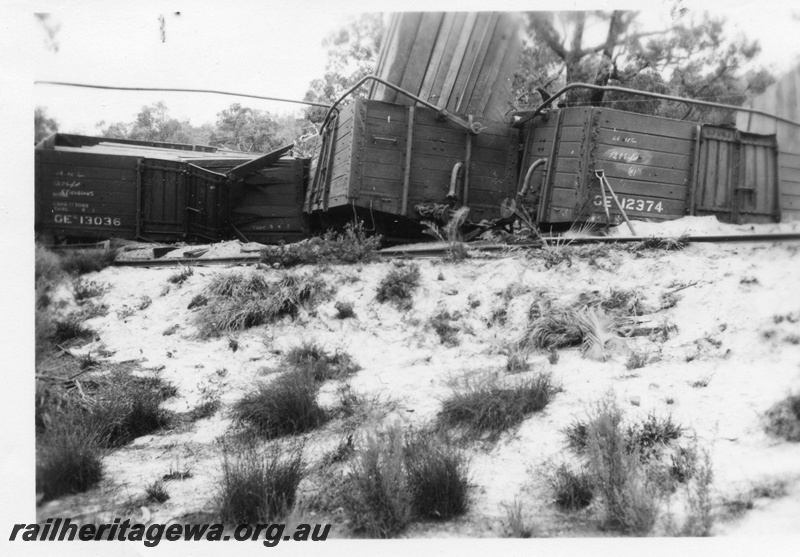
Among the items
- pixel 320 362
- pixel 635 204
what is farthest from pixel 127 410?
pixel 635 204

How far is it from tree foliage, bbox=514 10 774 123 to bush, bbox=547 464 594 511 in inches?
133

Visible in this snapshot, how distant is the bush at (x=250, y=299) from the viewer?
5.57 meters

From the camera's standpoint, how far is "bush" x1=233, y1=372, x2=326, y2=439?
13.9 feet

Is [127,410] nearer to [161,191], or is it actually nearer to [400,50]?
[161,191]

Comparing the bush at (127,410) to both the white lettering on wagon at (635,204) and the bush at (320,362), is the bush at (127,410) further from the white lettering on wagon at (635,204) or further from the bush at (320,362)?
the white lettering on wagon at (635,204)

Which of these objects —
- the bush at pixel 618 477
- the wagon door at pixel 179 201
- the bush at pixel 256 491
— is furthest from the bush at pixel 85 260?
the bush at pixel 618 477

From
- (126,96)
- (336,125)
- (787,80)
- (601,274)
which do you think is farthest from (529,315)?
(336,125)

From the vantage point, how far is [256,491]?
321cm

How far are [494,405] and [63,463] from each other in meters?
2.75

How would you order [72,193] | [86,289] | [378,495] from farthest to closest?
1. [86,289]
2. [72,193]
3. [378,495]

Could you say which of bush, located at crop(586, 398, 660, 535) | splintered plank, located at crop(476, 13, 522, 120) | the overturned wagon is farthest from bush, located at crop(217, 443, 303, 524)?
splintered plank, located at crop(476, 13, 522, 120)

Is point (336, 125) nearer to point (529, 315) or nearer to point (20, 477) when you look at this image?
point (529, 315)

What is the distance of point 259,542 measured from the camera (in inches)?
123

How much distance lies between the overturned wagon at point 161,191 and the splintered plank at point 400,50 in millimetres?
2410
